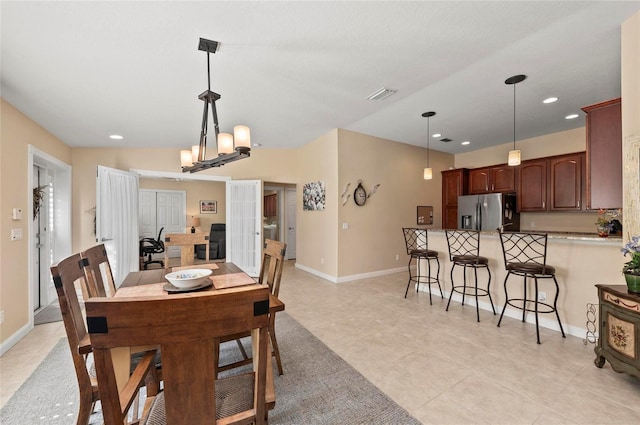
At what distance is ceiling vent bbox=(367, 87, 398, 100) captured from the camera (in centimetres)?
331

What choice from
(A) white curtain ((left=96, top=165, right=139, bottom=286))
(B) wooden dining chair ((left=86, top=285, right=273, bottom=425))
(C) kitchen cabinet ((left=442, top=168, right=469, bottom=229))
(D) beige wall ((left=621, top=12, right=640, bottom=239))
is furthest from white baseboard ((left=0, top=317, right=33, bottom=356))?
(C) kitchen cabinet ((left=442, top=168, right=469, bottom=229))

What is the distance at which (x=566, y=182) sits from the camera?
4.82 m

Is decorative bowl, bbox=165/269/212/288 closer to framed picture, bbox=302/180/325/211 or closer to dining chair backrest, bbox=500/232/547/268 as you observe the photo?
dining chair backrest, bbox=500/232/547/268

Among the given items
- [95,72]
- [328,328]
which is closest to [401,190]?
[328,328]

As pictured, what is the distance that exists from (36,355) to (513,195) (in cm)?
719

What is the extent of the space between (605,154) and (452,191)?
153 inches

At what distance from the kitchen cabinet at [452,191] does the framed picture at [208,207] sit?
6.67 m

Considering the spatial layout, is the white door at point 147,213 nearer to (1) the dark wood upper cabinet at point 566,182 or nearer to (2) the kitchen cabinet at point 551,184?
(2) the kitchen cabinet at point 551,184

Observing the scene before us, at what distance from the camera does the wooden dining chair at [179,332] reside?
30.9 inches

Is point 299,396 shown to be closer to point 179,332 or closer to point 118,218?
point 179,332

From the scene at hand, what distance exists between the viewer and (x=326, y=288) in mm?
4695

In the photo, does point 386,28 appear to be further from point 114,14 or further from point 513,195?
point 513,195

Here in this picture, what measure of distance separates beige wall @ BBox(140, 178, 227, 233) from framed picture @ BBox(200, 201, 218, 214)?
86 millimetres

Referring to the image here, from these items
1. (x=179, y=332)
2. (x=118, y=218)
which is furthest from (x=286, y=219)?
(x=179, y=332)
